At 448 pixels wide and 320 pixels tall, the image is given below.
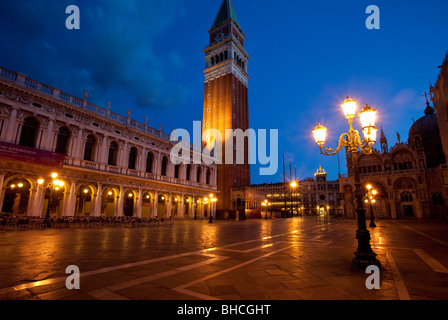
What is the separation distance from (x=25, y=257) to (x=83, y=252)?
1361 millimetres

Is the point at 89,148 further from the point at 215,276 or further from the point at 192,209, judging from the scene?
the point at 215,276

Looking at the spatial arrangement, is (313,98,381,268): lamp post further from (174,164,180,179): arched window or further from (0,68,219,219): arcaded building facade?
(174,164,180,179): arched window

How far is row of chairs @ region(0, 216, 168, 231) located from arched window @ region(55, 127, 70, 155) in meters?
7.57

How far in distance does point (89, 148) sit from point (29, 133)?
5.17m

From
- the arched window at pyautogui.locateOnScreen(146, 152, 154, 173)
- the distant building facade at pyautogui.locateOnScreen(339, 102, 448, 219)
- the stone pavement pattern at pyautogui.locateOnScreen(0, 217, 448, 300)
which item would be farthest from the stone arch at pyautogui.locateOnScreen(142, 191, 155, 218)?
the distant building facade at pyautogui.locateOnScreen(339, 102, 448, 219)

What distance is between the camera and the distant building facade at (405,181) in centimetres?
3741

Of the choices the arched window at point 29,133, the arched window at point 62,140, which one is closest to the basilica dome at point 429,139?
the arched window at point 62,140

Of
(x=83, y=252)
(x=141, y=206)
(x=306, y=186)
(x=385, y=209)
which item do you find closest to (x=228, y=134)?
(x=141, y=206)

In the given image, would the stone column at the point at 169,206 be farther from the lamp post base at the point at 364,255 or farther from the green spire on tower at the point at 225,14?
the green spire on tower at the point at 225,14

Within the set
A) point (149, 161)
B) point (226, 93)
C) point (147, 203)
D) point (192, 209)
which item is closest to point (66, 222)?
point (147, 203)

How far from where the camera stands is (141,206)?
91.6 feet

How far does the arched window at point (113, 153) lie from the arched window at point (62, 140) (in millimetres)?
4578

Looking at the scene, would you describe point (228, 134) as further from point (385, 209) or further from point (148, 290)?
point (148, 290)
